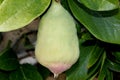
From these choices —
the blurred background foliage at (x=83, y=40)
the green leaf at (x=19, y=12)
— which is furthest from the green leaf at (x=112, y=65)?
the green leaf at (x=19, y=12)

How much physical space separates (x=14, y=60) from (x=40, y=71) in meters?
0.07

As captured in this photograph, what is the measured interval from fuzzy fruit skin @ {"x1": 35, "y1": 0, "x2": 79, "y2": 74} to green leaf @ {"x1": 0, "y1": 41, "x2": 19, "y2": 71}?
1.06 feet

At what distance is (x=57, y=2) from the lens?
0.52m

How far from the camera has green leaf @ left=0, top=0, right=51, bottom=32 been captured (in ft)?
1.55

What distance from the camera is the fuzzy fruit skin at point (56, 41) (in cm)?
49

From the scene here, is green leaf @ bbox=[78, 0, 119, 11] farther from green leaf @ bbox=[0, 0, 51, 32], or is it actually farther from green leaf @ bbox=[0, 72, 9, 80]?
green leaf @ bbox=[0, 72, 9, 80]

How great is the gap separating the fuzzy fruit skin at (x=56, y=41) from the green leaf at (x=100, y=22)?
4 cm

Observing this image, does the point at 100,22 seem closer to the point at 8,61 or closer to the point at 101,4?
the point at 101,4

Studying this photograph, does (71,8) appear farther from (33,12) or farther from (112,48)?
(112,48)

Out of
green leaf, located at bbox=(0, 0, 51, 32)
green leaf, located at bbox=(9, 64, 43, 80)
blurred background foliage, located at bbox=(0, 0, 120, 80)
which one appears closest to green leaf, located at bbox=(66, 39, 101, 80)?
blurred background foliage, located at bbox=(0, 0, 120, 80)

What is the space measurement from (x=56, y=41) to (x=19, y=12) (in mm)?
69

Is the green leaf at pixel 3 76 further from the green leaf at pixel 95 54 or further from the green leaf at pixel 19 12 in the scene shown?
the green leaf at pixel 19 12

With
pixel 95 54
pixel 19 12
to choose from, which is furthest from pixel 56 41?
pixel 95 54

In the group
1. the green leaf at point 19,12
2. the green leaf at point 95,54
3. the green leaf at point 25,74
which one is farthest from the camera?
the green leaf at point 25,74
